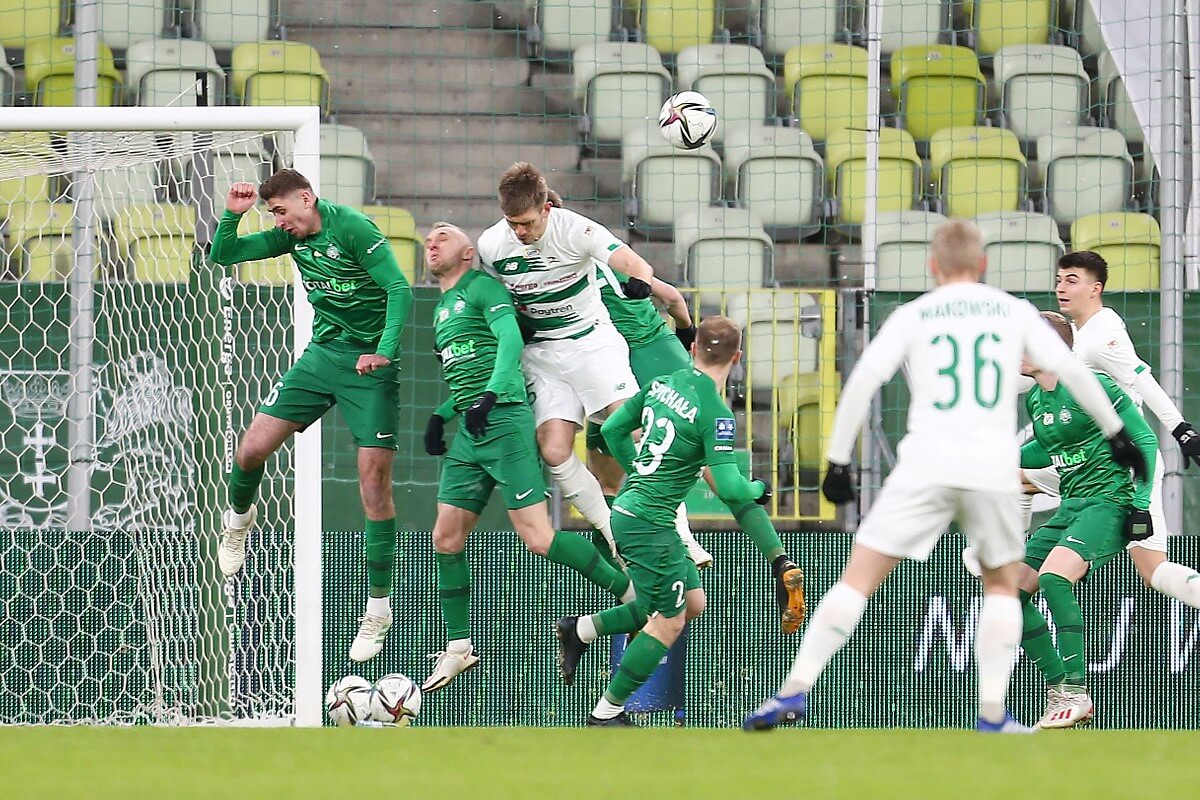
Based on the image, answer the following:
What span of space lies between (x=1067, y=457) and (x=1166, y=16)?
327 centimetres

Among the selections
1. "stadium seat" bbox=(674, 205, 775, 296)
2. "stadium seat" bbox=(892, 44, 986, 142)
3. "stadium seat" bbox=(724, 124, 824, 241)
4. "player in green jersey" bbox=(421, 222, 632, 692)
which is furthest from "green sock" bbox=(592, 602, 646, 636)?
"stadium seat" bbox=(892, 44, 986, 142)

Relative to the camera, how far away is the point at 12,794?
4.40 meters

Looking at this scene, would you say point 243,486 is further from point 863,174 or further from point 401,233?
point 863,174

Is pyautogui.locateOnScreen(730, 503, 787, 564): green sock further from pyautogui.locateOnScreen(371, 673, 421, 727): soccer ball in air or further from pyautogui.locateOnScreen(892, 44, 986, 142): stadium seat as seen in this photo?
pyautogui.locateOnScreen(892, 44, 986, 142): stadium seat

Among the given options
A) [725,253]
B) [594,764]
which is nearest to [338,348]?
[594,764]

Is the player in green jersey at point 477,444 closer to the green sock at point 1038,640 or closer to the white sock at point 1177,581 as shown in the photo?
the green sock at point 1038,640

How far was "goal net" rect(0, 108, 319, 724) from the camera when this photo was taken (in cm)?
882

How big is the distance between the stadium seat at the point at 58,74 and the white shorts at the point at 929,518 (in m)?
7.34

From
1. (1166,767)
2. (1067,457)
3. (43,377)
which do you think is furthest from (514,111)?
(1166,767)

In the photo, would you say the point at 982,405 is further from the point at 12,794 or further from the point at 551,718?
the point at 551,718

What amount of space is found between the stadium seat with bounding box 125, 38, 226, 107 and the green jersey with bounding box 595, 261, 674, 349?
374cm

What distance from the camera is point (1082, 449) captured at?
320 inches

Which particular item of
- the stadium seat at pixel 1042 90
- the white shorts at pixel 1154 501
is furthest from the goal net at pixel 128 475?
the stadium seat at pixel 1042 90

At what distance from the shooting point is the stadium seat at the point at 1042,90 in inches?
480
